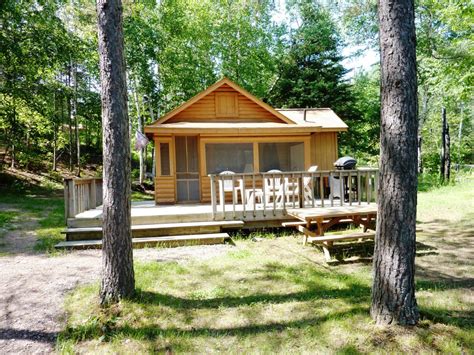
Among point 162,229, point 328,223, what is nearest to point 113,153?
point 162,229

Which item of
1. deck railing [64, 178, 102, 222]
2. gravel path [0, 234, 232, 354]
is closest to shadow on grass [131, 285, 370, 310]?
gravel path [0, 234, 232, 354]

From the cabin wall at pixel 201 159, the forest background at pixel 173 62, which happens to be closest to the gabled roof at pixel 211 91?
the cabin wall at pixel 201 159

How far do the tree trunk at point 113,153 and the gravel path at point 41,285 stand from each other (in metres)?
0.64

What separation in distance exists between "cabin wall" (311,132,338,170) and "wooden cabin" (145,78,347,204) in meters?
0.45

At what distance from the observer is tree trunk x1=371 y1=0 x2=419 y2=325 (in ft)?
9.48

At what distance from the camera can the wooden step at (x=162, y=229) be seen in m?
6.48

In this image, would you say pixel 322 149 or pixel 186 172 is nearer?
pixel 186 172

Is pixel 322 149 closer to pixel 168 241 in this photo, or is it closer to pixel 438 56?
pixel 438 56

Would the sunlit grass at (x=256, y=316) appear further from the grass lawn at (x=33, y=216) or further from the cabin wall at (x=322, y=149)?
the cabin wall at (x=322, y=149)

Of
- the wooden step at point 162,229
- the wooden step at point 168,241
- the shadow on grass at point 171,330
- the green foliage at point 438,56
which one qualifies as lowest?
the shadow on grass at point 171,330

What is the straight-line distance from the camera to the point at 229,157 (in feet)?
34.4

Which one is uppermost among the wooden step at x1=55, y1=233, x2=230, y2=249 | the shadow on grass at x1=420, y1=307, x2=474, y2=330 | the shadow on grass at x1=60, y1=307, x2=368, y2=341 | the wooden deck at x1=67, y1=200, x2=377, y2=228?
the wooden deck at x1=67, y1=200, x2=377, y2=228

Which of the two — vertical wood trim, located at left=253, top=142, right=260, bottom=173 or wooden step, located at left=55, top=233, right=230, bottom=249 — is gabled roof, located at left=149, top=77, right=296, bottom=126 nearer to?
vertical wood trim, located at left=253, top=142, right=260, bottom=173

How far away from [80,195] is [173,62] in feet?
47.5
